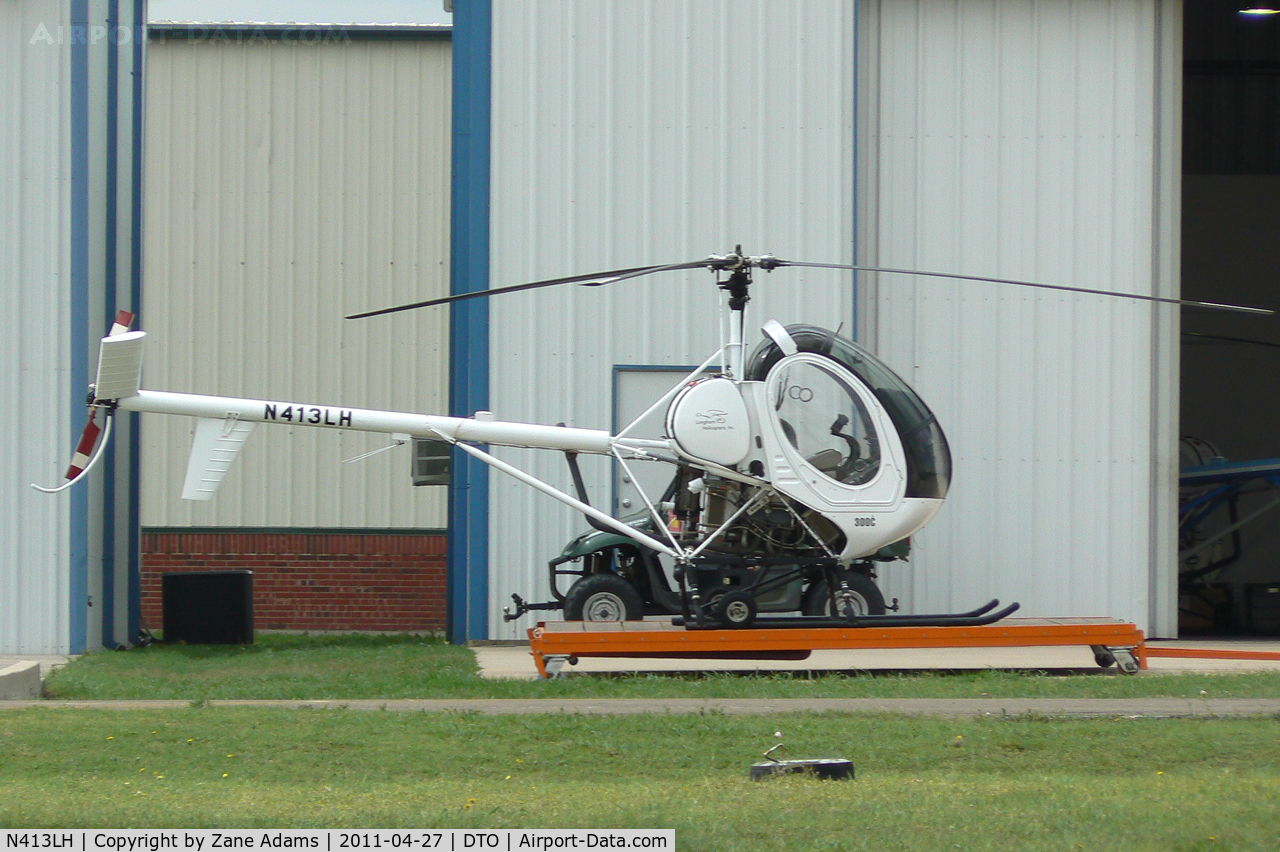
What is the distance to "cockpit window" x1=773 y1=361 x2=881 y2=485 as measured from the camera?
985cm

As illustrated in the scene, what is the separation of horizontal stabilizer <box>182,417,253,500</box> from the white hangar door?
5.90m

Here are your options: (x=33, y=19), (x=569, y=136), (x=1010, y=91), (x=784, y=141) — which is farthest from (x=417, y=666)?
(x=1010, y=91)

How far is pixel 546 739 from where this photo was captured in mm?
6914

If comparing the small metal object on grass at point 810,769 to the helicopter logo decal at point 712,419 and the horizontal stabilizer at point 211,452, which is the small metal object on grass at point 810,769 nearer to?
the helicopter logo decal at point 712,419

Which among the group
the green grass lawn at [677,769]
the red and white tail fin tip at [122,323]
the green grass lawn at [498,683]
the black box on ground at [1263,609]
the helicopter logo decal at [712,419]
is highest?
the red and white tail fin tip at [122,323]

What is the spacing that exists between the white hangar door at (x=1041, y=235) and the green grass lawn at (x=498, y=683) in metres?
3.19

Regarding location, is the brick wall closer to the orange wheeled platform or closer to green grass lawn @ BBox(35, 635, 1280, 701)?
green grass lawn @ BBox(35, 635, 1280, 701)

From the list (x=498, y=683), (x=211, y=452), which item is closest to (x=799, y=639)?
(x=498, y=683)

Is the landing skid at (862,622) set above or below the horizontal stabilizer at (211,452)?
below

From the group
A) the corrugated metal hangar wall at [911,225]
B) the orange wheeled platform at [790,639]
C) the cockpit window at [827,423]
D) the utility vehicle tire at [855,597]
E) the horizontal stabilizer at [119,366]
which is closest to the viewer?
the orange wheeled platform at [790,639]

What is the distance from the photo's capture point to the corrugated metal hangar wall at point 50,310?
11750 mm

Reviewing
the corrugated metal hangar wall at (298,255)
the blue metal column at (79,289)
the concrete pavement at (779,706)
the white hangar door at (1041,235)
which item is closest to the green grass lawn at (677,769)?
the concrete pavement at (779,706)

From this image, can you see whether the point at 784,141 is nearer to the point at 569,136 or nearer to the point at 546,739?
the point at 569,136

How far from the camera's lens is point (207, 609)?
12.6 meters
